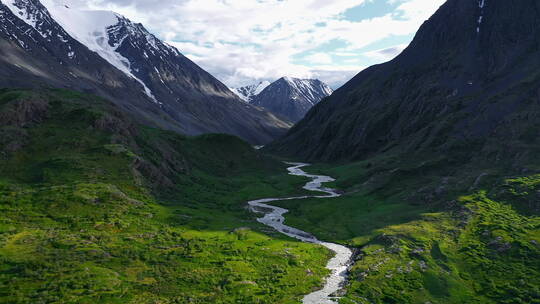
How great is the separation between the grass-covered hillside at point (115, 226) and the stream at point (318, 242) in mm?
1883

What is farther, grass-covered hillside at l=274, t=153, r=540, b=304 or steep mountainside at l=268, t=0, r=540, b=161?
steep mountainside at l=268, t=0, r=540, b=161

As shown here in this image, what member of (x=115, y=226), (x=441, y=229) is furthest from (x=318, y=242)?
(x=115, y=226)

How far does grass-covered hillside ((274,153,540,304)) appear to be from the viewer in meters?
53.4

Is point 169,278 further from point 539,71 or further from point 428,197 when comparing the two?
point 539,71

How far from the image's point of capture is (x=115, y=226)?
2625 inches

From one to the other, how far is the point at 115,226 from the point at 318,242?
37.7 meters

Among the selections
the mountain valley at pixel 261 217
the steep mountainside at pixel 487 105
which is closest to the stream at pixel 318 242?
the mountain valley at pixel 261 217

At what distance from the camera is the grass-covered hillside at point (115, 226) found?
4831 cm

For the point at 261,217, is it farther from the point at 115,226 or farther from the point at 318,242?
the point at 115,226

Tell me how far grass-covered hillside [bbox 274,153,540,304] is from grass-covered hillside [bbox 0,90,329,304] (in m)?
11.1

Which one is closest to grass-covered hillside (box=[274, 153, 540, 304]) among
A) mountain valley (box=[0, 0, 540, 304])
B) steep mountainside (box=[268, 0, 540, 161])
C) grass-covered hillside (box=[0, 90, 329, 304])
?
mountain valley (box=[0, 0, 540, 304])

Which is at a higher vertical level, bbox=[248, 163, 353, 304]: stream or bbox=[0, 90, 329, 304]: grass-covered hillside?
bbox=[0, 90, 329, 304]: grass-covered hillside

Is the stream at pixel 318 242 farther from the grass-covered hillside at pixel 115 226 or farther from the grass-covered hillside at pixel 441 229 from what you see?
the grass-covered hillside at pixel 441 229

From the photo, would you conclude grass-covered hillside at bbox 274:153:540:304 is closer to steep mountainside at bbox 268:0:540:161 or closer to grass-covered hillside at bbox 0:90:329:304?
steep mountainside at bbox 268:0:540:161
